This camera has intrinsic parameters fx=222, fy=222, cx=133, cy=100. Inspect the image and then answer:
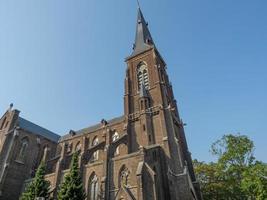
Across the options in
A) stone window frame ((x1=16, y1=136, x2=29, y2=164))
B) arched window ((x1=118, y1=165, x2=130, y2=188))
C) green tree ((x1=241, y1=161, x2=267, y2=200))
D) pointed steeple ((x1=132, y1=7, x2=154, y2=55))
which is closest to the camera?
green tree ((x1=241, y1=161, x2=267, y2=200))

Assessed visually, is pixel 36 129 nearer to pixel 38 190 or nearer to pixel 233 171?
pixel 38 190

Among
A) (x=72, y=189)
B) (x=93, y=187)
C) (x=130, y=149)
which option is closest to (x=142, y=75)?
(x=130, y=149)

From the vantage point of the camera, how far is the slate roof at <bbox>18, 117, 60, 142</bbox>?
133ft

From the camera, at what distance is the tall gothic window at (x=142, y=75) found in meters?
36.2

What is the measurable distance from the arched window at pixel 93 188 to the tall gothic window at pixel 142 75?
51.6 ft

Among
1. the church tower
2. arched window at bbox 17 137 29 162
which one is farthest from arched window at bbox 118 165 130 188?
arched window at bbox 17 137 29 162

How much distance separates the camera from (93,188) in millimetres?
26844

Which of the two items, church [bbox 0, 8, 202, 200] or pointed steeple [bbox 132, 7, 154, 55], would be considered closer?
church [bbox 0, 8, 202, 200]

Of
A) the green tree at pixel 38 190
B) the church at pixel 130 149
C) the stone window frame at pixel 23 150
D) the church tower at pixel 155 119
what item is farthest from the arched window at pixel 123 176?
the stone window frame at pixel 23 150

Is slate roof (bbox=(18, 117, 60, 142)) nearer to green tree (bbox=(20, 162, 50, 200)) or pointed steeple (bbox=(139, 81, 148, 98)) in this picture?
green tree (bbox=(20, 162, 50, 200))

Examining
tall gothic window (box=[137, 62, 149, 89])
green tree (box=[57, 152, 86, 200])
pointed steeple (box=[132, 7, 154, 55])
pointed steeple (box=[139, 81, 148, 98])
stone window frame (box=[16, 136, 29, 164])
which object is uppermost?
pointed steeple (box=[132, 7, 154, 55])

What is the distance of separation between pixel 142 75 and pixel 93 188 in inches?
760

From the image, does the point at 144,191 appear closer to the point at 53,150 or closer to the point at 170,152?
the point at 170,152

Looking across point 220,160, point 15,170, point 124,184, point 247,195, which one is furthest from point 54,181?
point 247,195
